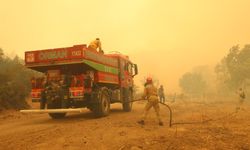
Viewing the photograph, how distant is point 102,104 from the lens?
506 inches

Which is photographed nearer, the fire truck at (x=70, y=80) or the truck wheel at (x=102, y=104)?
the fire truck at (x=70, y=80)

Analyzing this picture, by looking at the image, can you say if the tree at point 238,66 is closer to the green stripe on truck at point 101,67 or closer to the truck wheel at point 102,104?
the green stripe on truck at point 101,67

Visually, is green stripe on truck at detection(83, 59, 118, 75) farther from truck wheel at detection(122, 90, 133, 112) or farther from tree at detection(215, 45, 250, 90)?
tree at detection(215, 45, 250, 90)

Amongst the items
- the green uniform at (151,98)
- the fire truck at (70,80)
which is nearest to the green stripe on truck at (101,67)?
the fire truck at (70,80)

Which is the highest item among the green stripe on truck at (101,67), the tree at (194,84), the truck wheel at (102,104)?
the tree at (194,84)

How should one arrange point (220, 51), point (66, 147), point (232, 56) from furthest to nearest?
point (220, 51), point (232, 56), point (66, 147)

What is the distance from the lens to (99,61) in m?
12.8

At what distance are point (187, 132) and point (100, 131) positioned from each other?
8.20 feet

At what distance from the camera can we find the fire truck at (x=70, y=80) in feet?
38.3

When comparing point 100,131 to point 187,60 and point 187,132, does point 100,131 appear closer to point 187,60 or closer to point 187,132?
point 187,132

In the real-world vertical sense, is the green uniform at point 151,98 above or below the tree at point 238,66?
below

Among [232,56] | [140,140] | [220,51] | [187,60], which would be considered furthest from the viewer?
[187,60]

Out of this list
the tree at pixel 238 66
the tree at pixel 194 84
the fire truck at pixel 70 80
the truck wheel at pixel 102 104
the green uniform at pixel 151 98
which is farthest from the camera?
the tree at pixel 194 84

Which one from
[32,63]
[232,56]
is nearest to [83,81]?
[32,63]
